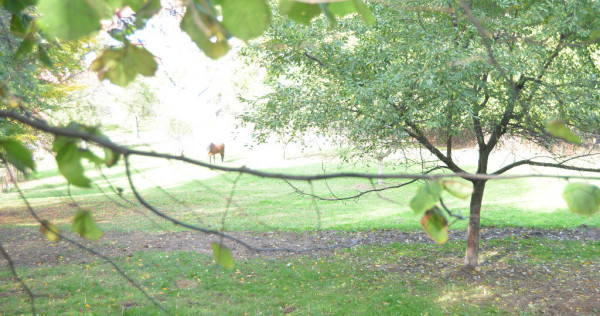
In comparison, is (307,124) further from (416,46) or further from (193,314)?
(193,314)

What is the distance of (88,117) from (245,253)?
26.8ft

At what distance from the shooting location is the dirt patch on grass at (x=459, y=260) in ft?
23.0

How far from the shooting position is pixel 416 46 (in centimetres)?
637

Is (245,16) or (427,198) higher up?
(245,16)

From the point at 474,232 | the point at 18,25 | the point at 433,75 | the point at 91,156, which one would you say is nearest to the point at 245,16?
the point at 91,156

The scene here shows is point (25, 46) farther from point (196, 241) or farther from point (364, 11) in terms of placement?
point (196, 241)

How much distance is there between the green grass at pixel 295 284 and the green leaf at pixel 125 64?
225 inches

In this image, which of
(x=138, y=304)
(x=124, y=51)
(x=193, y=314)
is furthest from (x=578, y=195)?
(x=138, y=304)

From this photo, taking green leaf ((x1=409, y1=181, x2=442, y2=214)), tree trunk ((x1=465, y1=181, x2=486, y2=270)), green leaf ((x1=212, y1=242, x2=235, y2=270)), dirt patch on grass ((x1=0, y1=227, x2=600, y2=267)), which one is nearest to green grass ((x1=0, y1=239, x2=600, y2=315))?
tree trunk ((x1=465, y1=181, x2=486, y2=270))

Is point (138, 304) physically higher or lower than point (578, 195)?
lower

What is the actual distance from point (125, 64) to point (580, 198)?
70cm

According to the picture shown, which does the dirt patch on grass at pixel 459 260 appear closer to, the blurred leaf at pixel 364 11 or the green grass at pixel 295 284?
the green grass at pixel 295 284

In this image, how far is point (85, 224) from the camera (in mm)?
811

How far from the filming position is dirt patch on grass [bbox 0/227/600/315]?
23.0 feet
